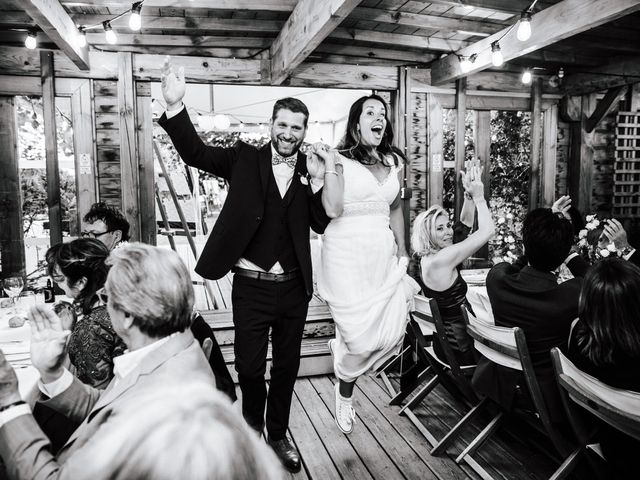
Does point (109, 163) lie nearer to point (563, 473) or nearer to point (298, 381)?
point (298, 381)

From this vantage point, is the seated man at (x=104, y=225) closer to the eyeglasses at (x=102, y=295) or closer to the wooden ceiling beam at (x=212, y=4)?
the eyeglasses at (x=102, y=295)

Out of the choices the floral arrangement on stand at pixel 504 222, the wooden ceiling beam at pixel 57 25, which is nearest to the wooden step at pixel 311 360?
the wooden ceiling beam at pixel 57 25

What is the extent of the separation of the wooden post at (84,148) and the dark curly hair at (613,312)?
389 centimetres

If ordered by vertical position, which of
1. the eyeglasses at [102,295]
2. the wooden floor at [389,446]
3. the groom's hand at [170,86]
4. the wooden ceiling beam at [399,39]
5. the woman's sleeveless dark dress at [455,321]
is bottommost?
the wooden floor at [389,446]

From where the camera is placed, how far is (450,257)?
277 cm

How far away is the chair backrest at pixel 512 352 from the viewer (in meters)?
2.04

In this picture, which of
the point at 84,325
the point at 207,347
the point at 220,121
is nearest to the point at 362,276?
the point at 207,347

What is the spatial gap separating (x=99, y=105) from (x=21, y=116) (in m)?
0.80

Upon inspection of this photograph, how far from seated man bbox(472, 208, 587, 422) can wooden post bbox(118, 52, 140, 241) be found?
314cm

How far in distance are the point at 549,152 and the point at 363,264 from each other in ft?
12.9

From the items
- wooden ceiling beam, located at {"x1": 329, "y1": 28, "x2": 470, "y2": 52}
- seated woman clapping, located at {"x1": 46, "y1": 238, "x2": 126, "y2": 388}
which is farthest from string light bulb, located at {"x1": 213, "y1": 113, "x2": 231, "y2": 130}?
seated woman clapping, located at {"x1": 46, "y1": 238, "x2": 126, "y2": 388}

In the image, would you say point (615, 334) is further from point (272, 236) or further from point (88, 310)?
point (88, 310)

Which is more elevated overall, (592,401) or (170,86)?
(170,86)

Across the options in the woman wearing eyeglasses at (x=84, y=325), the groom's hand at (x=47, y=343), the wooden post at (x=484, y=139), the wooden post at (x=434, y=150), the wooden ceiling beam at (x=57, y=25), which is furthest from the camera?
the wooden post at (x=484, y=139)
